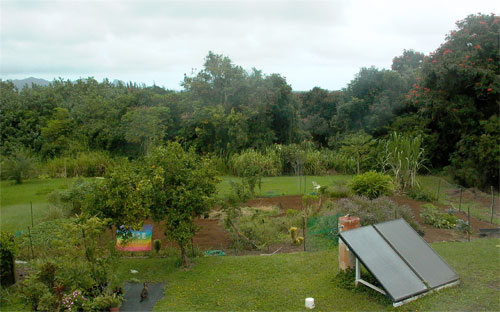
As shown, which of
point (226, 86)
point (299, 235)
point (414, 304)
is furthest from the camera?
point (226, 86)

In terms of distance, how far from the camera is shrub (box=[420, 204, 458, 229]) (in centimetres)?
1046

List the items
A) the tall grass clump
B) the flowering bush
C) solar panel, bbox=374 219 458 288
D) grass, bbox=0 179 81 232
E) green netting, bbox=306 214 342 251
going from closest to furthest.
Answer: the flowering bush → solar panel, bbox=374 219 458 288 → green netting, bbox=306 214 342 251 → grass, bbox=0 179 81 232 → the tall grass clump

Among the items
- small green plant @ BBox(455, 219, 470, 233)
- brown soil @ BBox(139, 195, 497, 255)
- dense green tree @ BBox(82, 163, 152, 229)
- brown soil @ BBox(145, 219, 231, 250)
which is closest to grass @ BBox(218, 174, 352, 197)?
brown soil @ BBox(139, 195, 497, 255)

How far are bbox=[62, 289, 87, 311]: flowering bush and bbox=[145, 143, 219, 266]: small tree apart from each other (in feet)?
6.32

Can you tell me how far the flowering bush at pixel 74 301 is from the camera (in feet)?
18.8

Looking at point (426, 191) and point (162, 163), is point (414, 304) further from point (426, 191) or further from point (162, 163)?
point (426, 191)

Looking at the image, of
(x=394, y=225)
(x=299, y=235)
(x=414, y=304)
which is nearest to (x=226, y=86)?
(x=299, y=235)

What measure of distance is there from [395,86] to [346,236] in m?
17.9

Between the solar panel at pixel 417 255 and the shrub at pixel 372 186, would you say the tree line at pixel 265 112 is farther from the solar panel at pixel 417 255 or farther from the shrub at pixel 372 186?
the solar panel at pixel 417 255

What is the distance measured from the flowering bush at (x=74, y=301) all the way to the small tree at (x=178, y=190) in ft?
6.32

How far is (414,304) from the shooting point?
5953mm

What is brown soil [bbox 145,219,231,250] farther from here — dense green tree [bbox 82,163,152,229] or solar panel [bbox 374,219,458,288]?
solar panel [bbox 374,219,458,288]

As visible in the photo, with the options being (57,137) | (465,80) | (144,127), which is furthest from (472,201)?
(57,137)

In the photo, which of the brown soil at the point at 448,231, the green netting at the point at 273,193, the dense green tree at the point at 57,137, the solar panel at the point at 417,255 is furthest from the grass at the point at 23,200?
the brown soil at the point at 448,231
